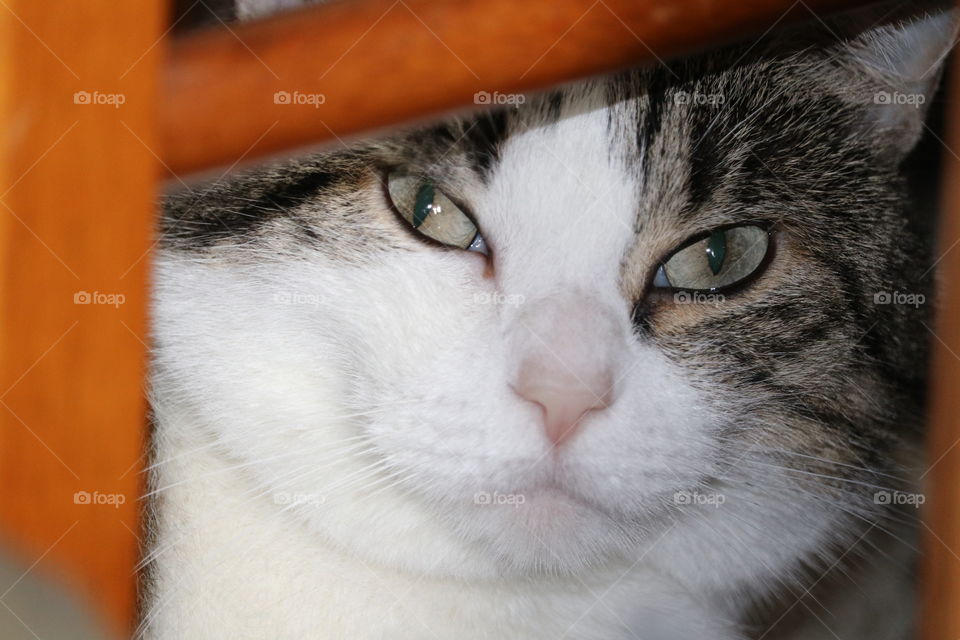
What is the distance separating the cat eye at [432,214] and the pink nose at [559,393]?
0.14 metres

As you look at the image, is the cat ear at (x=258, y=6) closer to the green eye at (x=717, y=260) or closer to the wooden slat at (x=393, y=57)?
the wooden slat at (x=393, y=57)

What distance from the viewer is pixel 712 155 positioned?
77 centimetres

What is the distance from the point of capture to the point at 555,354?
69cm

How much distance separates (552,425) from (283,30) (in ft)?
1.14

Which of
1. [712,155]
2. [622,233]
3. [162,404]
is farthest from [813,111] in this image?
[162,404]

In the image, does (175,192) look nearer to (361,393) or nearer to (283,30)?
(361,393)

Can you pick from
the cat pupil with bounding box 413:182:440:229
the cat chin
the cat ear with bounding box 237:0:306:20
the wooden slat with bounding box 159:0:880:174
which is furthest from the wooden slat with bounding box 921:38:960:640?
the cat ear with bounding box 237:0:306:20

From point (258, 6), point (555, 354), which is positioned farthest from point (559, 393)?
point (258, 6)

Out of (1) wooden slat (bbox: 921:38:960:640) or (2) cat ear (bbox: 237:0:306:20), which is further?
(2) cat ear (bbox: 237:0:306:20)

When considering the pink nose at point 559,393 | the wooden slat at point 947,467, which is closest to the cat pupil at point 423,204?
the pink nose at point 559,393

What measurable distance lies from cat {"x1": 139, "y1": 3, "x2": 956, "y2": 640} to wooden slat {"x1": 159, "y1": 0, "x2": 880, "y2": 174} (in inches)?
9.1

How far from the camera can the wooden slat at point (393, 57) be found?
47cm

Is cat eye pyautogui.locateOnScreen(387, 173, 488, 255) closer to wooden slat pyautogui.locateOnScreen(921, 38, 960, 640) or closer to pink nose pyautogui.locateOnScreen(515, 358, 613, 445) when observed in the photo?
pink nose pyautogui.locateOnScreen(515, 358, 613, 445)

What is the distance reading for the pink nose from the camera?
0.68 meters
